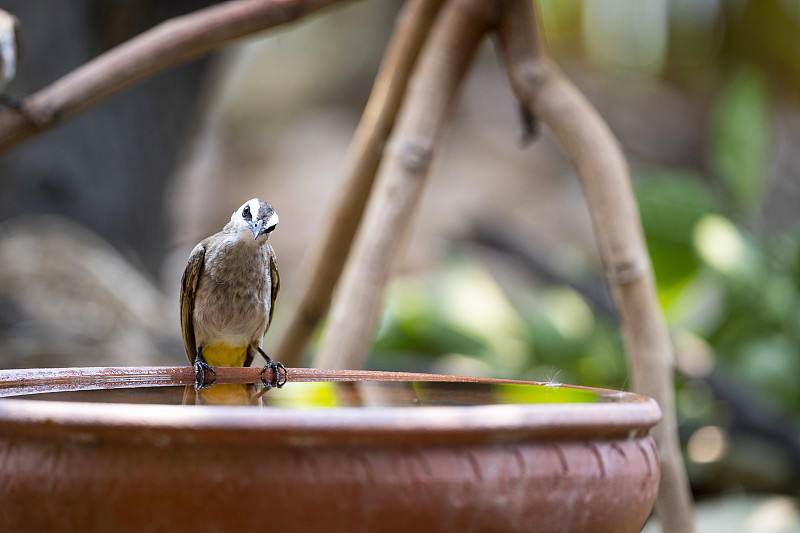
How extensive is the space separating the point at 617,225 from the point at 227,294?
24.4 inches

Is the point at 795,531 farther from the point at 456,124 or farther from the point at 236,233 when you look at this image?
the point at 456,124

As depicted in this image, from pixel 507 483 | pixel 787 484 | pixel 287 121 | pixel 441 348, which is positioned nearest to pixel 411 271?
pixel 287 121

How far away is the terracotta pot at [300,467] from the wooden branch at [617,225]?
0.65 m

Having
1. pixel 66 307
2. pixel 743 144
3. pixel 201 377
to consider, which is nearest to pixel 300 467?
pixel 201 377

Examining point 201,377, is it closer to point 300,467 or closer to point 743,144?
point 300,467

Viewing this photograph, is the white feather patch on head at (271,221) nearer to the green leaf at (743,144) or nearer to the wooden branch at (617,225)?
the wooden branch at (617,225)

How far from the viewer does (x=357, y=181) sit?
1689mm

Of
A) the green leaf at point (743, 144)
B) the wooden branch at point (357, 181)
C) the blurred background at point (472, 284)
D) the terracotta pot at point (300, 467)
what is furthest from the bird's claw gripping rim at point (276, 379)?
the green leaf at point (743, 144)

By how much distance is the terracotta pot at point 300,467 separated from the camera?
1.96 ft

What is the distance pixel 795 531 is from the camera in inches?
110

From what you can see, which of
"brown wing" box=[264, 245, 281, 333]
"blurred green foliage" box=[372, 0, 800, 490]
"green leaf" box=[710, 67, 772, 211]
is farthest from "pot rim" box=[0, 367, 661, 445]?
"green leaf" box=[710, 67, 772, 211]

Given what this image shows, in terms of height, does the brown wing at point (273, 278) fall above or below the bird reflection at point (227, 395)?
above

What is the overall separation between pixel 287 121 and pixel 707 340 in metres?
7.15

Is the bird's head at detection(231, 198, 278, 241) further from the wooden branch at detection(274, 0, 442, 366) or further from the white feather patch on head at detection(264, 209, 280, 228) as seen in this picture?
the wooden branch at detection(274, 0, 442, 366)
